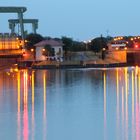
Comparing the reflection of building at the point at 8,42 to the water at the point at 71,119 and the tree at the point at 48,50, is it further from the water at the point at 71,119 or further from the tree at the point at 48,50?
the water at the point at 71,119

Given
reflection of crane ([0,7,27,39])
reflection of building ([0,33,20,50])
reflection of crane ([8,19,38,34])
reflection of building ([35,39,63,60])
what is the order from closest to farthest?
reflection of crane ([0,7,27,39]), reflection of building ([35,39,63,60]), reflection of building ([0,33,20,50]), reflection of crane ([8,19,38,34])

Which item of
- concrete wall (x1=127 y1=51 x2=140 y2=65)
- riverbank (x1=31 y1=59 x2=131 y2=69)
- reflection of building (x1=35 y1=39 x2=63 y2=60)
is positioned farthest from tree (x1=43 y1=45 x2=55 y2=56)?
concrete wall (x1=127 y1=51 x2=140 y2=65)

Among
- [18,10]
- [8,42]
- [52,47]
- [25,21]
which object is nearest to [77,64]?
[52,47]

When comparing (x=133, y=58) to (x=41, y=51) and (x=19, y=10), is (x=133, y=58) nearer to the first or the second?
(x=41, y=51)

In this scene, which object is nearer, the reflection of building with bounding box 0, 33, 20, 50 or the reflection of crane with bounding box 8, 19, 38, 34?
the reflection of building with bounding box 0, 33, 20, 50

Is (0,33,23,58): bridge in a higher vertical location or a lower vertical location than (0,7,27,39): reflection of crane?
lower

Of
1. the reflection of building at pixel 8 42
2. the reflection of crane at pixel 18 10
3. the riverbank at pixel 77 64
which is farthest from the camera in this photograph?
the reflection of building at pixel 8 42

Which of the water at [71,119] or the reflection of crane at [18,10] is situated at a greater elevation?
the reflection of crane at [18,10]

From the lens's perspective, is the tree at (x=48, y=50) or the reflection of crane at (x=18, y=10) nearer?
the reflection of crane at (x=18, y=10)

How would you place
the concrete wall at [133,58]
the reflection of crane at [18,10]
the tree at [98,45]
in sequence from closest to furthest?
1. the concrete wall at [133,58]
2. the reflection of crane at [18,10]
3. the tree at [98,45]

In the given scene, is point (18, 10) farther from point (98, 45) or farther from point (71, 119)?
point (71, 119)

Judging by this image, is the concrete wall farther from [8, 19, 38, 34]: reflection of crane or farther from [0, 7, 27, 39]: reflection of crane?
[8, 19, 38, 34]: reflection of crane

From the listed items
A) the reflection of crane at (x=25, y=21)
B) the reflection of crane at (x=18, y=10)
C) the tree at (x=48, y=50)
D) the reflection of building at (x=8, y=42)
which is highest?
the reflection of crane at (x=18, y=10)

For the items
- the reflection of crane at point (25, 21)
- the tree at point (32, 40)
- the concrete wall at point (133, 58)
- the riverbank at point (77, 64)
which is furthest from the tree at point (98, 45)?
the riverbank at point (77, 64)
